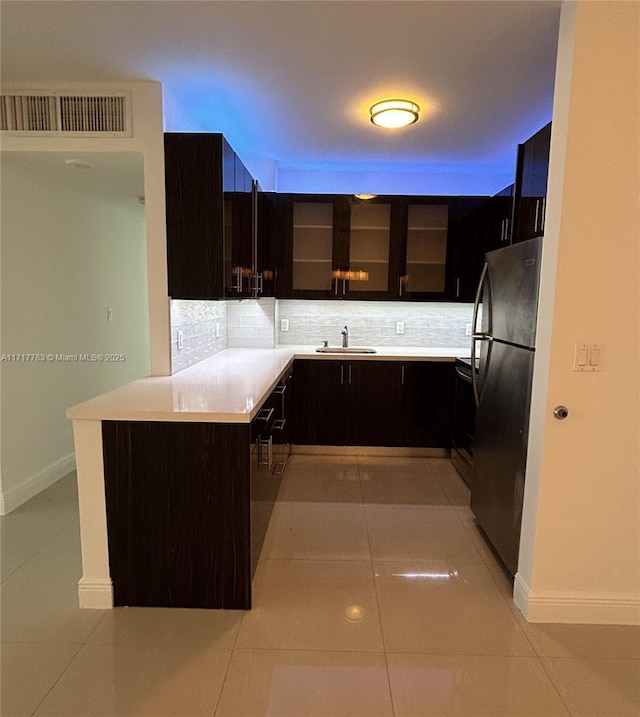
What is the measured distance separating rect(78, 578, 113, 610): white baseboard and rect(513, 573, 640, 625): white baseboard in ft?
6.10

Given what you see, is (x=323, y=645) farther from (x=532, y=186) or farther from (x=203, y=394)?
(x=532, y=186)

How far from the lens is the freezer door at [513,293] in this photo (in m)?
1.99

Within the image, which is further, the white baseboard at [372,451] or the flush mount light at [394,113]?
the white baseboard at [372,451]

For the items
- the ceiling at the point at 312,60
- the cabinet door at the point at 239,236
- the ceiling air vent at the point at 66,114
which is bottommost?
the cabinet door at the point at 239,236

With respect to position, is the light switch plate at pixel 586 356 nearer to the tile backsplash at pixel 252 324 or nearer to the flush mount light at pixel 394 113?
the flush mount light at pixel 394 113

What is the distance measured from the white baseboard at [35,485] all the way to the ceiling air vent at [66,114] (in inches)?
86.4

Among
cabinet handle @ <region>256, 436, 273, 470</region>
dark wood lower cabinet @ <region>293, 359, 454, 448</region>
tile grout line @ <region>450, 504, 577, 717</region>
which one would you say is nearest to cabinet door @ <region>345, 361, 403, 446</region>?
dark wood lower cabinet @ <region>293, 359, 454, 448</region>

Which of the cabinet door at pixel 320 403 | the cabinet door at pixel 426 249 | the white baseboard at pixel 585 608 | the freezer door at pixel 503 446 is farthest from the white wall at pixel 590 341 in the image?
the cabinet door at pixel 426 249

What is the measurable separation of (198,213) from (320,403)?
193 centimetres

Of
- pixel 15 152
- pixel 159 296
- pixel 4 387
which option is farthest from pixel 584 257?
pixel 4 387

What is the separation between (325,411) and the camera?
385cm

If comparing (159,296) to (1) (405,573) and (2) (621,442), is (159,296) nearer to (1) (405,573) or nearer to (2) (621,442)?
(1) (405,573)

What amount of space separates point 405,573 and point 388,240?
271cm

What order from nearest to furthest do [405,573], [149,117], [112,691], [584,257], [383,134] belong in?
1. [112,691]
2. [584,257]
3. [405,573]
4. [149,117]
5. [383,134]
